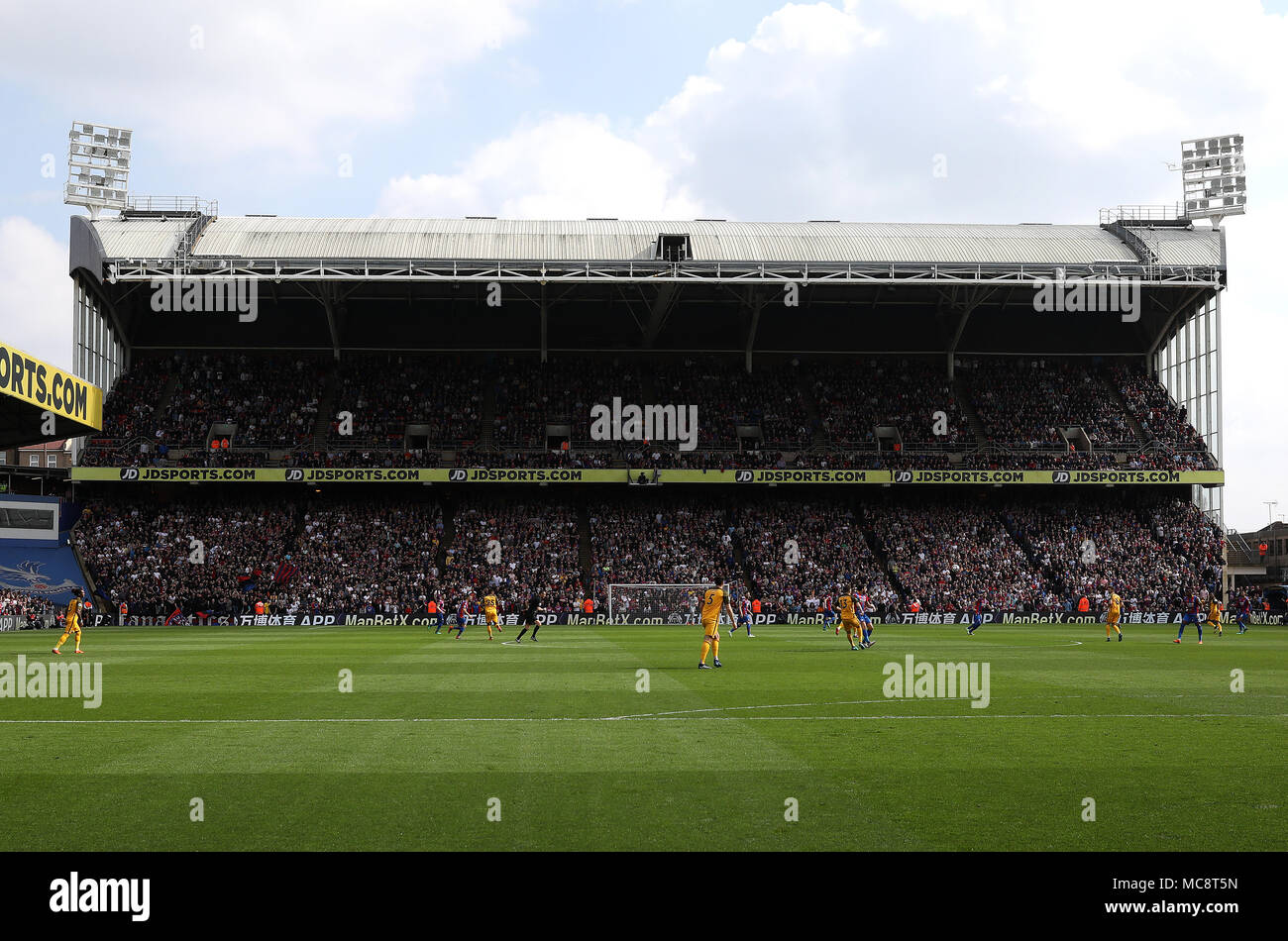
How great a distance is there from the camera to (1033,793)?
9.73 m

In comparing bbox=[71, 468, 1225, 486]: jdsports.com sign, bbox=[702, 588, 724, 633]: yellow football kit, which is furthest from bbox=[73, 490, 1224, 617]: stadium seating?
bbox=[702, 588, 724, 633]: yellow football kit

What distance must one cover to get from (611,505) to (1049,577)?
25.8m

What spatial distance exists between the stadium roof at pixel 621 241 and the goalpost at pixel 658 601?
62.2 feet

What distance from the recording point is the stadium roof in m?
63.7

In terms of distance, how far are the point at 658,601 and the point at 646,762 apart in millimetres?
45329

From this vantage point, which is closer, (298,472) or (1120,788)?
(1120,788)

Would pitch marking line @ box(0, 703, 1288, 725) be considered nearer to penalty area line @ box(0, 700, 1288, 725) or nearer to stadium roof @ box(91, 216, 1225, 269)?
penalty area line @ box(0, 700, 1288, 725)

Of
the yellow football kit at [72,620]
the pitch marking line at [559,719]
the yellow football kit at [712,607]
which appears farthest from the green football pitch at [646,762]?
the yellow football kit at [72,620]

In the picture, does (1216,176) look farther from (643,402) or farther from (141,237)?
(141,237)

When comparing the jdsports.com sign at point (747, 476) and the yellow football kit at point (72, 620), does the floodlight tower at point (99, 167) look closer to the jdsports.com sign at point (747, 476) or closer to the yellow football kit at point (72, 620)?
the jdsports.com sign at point (747, 476)

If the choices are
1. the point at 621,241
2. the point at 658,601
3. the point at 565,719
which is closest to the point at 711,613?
the point at 565,719

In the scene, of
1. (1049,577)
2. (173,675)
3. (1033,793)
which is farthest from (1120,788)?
(1049,577)

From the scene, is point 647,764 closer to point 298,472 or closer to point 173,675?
point 173,675

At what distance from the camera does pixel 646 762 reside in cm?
1144
